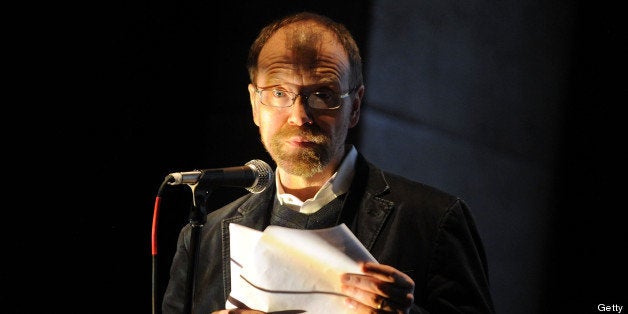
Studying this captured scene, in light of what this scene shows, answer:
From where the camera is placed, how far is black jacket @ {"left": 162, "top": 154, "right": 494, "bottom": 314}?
1.86 meters

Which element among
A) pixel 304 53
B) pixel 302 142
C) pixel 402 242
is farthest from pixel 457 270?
pixel 304 53

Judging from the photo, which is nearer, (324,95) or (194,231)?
(194,231)

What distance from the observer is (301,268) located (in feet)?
5.11

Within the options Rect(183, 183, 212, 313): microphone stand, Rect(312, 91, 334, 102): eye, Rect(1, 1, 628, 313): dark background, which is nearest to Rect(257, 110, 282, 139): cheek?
Rect(312, 91, 334, 102): eye

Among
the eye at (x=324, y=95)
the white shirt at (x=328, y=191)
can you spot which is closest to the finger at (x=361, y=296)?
the white shirt at (x=328, y=191)

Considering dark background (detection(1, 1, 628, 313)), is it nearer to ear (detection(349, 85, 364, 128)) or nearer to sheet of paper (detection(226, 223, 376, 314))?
ear (detection(349, 85, 364, 128))

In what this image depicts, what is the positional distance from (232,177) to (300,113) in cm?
44

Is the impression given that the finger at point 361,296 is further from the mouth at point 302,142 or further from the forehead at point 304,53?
the forehead at point 304,53

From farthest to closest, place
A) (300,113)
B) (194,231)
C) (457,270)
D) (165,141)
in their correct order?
1. (165,141)
2. (300,113)
3. (457,270)
4. (194,231)

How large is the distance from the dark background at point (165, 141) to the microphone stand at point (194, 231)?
3.88 ft

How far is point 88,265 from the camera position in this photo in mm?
2645

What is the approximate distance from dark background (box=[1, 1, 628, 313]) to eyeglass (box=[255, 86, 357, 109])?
2.66ft

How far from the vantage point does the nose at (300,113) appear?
202 centimetres

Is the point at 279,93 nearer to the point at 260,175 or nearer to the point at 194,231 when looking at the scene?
the point at 260,175
